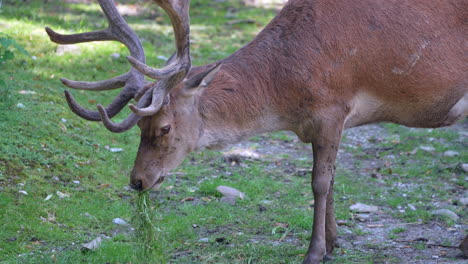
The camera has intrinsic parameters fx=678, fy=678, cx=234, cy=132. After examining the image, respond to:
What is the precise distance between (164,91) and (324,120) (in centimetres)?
131

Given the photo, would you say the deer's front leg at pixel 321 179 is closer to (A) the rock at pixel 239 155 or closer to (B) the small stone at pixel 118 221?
(B) the small stone at pixel 118 221

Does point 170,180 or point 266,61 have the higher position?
point 266,61

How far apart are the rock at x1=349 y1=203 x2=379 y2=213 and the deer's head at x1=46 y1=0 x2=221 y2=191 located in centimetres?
212

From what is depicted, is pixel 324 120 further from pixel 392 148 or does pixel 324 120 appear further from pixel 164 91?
pixel 392 148

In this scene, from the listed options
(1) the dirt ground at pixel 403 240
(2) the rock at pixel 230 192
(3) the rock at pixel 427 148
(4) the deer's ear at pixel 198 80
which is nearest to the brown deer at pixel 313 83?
(4) the deer's ear at pixel 198 80

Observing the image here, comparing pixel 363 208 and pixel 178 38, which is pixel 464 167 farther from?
pixel 178 38

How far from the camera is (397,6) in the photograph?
5660 mm

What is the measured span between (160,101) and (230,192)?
2176 millimetres

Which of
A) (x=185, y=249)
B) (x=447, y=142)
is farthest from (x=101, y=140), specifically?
(x=447, y=142)

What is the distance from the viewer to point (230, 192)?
7.10 metres

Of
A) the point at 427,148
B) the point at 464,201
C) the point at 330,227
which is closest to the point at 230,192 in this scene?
the point at 330,227

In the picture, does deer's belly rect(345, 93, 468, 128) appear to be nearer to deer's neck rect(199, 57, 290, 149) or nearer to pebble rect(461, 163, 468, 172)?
deer's neck rect(199, 57, 290, 149)

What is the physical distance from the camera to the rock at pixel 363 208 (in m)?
6.85

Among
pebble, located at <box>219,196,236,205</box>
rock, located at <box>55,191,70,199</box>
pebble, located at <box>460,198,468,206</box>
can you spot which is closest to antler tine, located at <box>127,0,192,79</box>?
rock, located at <box>55,191,70,199</box>
